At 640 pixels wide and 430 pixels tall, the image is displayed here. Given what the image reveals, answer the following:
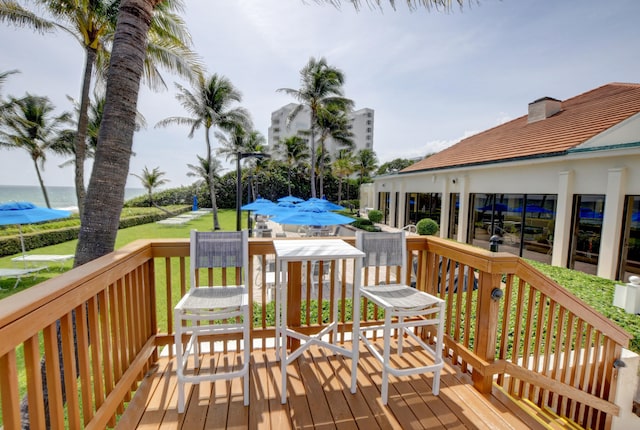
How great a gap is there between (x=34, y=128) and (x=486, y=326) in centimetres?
2518

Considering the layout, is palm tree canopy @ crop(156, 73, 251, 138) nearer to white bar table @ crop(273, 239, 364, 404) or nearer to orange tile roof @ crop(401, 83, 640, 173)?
orange tile roof @ crop(401, 83, 640, 173)

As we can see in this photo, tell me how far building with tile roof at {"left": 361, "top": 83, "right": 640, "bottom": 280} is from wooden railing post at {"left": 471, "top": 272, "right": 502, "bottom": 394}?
335 cm

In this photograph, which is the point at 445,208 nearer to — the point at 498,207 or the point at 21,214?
the point at 498,207

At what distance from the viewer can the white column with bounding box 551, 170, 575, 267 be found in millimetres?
7074

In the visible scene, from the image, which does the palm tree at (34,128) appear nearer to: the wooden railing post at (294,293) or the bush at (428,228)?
the wooden railing post at (294,293)

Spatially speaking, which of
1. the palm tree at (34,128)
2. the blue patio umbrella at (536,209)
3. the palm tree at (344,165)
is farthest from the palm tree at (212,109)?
the blue patio umbrella at (536,209)

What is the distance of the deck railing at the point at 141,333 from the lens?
3.54 feet

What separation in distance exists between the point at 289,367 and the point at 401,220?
1376 cm

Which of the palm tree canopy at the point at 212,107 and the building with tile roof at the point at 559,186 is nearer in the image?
the building with tile roof at the point at 559,186

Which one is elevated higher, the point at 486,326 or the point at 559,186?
the point at 559,186

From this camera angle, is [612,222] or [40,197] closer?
[612,222]

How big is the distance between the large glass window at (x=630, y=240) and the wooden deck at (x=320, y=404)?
636 cm

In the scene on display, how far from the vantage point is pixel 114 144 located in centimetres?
233

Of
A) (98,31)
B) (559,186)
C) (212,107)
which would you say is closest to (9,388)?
(98,31)
